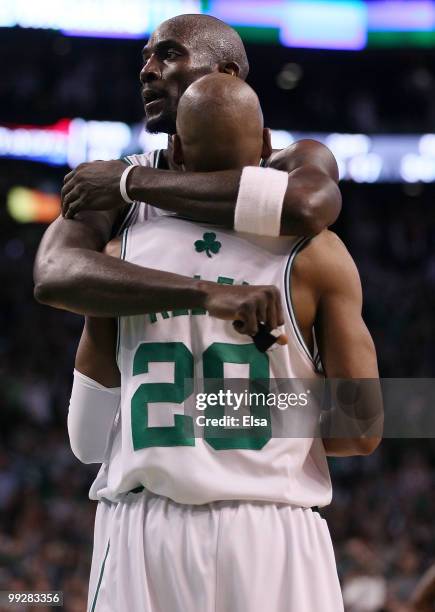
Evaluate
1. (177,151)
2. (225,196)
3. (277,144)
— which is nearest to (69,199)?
(177,151)

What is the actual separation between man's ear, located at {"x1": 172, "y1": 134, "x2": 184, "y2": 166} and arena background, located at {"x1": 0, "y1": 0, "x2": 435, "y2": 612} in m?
6.67

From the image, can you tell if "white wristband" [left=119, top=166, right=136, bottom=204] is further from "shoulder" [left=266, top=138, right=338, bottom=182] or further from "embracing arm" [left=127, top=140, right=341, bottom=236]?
"shoulder" [left=266, top=138, right=338, bottom=182]

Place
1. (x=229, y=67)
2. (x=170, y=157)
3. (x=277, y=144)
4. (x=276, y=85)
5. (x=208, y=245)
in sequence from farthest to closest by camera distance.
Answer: (x=276, y=85) < (x=277, y=144) < (x=229, y=67) < (x=170, y=157) < (x=208, y=245)

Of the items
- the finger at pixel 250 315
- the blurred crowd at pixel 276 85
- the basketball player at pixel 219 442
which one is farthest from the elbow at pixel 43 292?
the blurred crowd at pixel 276 85

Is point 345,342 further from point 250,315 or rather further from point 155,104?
point 155,104

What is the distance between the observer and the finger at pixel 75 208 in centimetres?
230

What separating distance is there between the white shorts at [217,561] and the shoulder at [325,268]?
1.58 feet

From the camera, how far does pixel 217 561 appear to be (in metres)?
2.11

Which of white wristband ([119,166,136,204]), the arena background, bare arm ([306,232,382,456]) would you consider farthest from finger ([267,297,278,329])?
the arena background

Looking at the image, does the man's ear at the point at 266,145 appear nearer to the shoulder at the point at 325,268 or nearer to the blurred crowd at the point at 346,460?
the shoulder at the point at 325,268

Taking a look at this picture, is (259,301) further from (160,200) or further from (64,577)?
(64,577)

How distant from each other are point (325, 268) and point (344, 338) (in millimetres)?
157

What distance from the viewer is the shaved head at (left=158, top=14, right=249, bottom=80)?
2734mm

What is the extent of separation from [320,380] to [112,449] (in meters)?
0.49
